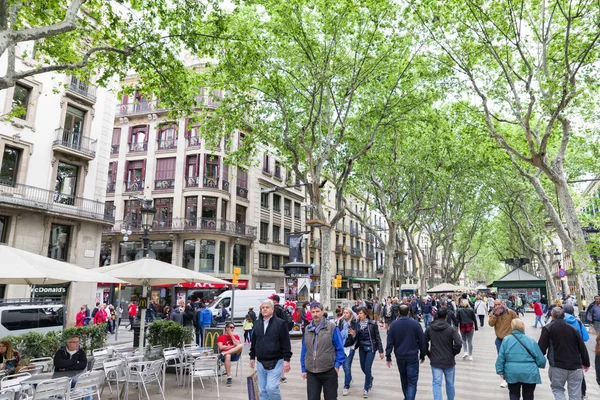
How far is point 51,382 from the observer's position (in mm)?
5652

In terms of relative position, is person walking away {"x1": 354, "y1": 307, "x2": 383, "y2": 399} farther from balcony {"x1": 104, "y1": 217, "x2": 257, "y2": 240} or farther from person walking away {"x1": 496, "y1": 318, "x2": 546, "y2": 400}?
balcony {"x1": 104, "y1": 217, "x2": 257, "y2": 240}

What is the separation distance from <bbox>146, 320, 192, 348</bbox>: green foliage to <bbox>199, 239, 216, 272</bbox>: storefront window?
70.1 ft

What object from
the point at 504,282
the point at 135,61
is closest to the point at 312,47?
the point at 135,61

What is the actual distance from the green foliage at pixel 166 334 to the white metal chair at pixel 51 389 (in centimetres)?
416

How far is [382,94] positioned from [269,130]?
5961 millimetres

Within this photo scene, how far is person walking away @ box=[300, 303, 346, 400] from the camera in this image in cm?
552

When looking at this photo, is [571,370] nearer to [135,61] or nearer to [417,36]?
[135,61]

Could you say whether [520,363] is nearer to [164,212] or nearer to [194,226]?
[194,226]

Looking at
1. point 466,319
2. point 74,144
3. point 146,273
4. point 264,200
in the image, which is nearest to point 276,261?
point 264,200

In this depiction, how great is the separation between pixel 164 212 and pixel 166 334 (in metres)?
23.9

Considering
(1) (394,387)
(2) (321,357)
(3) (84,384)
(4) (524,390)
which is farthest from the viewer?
(1) (394,387)

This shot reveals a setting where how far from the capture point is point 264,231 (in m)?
37.7

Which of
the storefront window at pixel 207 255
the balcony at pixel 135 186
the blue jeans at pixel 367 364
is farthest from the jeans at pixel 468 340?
the balcony at pixel 135 186

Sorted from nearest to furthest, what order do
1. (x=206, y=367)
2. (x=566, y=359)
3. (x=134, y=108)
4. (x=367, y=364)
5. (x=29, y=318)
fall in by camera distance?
(x=566, y=359)
(x=206, y=367)
(x=367, y=364)
(x=29, y=318)
(x=134, y=108)
